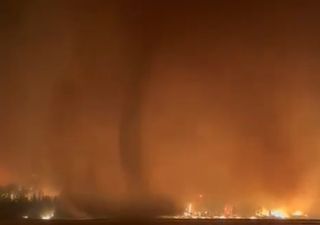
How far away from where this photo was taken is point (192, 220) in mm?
95375

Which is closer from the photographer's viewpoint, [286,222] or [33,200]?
[33,200]

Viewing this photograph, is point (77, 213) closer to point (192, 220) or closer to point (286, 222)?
point (192, 220)

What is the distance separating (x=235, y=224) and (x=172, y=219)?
17.6 m

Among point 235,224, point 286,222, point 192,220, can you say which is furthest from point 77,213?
point 286,222

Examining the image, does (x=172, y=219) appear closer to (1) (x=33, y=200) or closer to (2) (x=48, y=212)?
(2) (x=48, y=212)

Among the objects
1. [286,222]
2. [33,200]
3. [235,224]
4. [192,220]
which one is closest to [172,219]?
[192,220]

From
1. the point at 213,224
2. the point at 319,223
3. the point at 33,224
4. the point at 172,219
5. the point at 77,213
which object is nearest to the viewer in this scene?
→ the point at 33,224

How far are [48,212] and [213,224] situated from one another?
84.4ft

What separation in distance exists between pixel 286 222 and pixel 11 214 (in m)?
40.5

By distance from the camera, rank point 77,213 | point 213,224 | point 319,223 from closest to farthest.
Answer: point 319,223
point 213,224
point 77,213

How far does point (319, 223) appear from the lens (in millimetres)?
76375

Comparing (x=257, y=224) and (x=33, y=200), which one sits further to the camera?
(x=257, y=224)

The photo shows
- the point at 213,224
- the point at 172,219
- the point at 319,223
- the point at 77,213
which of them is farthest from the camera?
the point at 172,219

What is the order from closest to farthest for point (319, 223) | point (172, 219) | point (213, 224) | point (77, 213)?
point (319, 223) < point (213, 224) < point (77, 213) < point (172, 219)
